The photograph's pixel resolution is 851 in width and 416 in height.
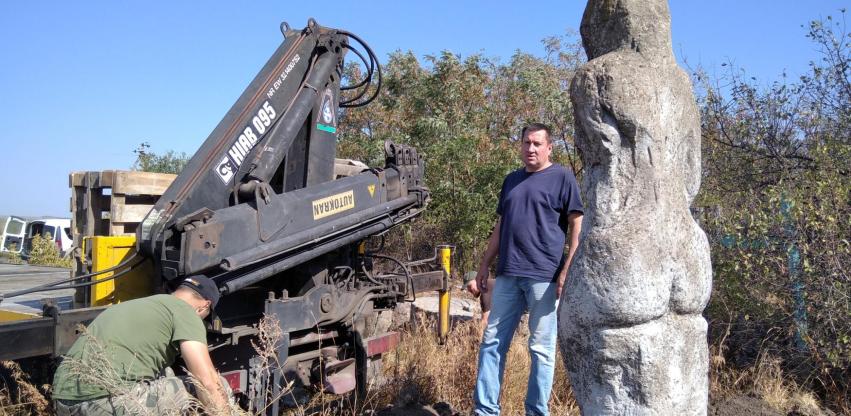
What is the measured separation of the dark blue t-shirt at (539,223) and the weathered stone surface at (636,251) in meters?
0.89

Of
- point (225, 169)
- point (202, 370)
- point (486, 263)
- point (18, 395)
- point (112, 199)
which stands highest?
point (225, 169)

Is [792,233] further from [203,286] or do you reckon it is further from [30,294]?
[30,294]

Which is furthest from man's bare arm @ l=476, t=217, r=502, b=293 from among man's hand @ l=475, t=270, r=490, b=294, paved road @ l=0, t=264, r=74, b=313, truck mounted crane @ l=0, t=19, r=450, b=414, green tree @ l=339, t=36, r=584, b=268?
green tree @ l=339, t=36, r=584, b=268

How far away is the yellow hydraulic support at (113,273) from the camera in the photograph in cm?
436

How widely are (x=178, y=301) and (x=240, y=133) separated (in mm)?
1604

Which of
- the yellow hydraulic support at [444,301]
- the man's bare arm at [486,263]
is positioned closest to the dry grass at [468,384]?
the yellow hydraulic support at [444,301]

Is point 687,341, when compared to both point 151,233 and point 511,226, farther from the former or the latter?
point 151,233

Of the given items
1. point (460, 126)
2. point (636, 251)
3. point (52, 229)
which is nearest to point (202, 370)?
point (636, 251)

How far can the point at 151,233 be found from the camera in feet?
13.8

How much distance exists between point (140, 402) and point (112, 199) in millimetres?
2048

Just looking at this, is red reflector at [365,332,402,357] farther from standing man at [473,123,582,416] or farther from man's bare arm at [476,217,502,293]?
standing man at [473,123,582,416]

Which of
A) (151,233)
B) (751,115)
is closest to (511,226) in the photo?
(151,233)

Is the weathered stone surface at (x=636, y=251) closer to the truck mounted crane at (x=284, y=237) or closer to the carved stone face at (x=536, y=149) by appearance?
the carved stone face at (x=536, y=149)

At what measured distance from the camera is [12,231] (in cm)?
2173
